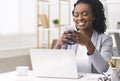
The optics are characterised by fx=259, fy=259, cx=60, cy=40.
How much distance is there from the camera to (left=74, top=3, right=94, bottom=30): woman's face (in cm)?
216

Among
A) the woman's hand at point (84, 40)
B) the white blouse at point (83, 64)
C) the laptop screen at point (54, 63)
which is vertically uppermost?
the woman's hand at point (84, 40)

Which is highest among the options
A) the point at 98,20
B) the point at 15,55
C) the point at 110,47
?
the point at 98,20

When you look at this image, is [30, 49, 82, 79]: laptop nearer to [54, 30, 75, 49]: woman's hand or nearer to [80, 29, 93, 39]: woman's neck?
[54, 30, 75, 49]: woman's hand

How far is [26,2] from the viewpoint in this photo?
374 cm

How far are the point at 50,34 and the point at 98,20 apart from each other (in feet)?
5.90

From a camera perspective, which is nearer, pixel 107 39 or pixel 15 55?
pixel 107 39

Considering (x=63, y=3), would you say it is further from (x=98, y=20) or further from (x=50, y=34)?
(x=98, y=20)

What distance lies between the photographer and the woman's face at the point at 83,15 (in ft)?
A: 7.09

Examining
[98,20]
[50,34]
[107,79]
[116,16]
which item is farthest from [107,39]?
[50,34]

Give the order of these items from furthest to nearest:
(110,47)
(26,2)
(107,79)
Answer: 1. (26,2)
2. (110,47)
3. (107,79)

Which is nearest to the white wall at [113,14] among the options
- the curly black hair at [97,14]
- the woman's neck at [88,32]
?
the curly black hair at [97,14]

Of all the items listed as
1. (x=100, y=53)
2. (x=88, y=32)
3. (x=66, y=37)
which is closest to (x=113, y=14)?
(x=88, y=32)

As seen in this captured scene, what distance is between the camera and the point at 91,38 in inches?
86.8

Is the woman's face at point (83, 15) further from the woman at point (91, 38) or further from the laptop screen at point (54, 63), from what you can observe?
the laptop screen at point (54, 63)
